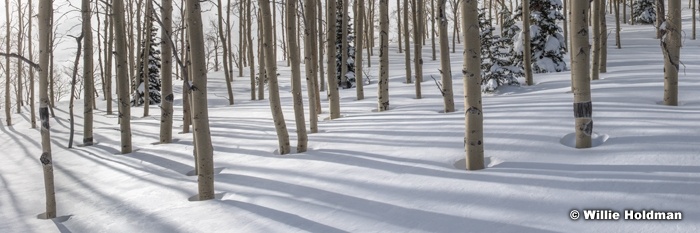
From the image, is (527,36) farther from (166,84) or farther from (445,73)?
(166,84)

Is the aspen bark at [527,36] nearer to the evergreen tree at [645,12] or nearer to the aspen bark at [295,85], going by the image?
the aspen bark at [295,85]

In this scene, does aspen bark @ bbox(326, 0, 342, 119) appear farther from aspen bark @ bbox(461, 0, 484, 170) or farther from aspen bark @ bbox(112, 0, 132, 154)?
aspen bark @ bbox(461, 0, 484, 170)

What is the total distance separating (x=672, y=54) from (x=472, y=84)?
13.4 feet

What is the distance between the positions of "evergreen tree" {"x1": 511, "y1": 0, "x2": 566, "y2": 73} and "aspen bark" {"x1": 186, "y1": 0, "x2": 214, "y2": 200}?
15.2 m

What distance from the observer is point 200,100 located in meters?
5.28

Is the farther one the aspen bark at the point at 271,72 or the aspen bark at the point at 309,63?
the aspen bark at the point at 309,63

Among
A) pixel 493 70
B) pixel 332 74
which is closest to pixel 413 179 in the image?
pixel 332 74

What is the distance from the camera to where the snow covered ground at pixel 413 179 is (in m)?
3.90

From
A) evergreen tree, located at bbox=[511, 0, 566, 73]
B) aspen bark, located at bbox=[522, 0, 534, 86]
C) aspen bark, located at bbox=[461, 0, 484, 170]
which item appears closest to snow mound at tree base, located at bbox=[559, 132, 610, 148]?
aspen bark, located at bbox=[461, 0, 484, 170]

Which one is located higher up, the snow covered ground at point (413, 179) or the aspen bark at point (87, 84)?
the aspen bark at point (87, 84)

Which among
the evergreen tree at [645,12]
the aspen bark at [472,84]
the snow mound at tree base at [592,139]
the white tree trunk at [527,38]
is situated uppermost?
the evergreen tree at [645,12]

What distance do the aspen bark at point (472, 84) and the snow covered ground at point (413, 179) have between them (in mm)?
232

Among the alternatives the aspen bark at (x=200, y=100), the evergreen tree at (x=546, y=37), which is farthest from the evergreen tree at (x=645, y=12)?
the aspen bark at (x=200, y=100)

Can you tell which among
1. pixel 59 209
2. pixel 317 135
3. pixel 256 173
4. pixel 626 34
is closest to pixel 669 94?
pixel 317 135
